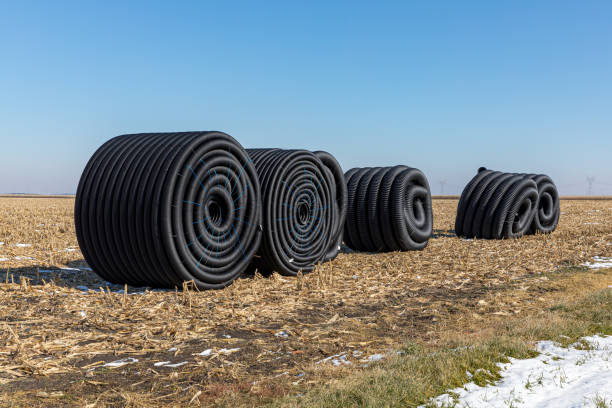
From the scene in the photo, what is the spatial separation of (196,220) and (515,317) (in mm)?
5080

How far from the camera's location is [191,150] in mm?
8445

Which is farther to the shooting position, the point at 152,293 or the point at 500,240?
the point at 500,240

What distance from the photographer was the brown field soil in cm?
464

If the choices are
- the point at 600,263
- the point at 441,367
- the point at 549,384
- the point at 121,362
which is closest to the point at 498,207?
the point at 600,263

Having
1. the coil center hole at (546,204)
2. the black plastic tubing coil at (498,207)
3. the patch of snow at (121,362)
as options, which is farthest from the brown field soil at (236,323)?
the coil center hole at (546,204)

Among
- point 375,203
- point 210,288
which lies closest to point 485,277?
point 375,203

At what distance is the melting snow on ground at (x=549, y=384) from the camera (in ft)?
14.1

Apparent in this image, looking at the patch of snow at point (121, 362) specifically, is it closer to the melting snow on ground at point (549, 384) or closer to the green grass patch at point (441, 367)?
the green grass patch at point (441, 367)

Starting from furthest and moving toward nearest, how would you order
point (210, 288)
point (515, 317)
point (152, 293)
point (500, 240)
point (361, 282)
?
point (500, 240)
point (361, 282)
point (210, 288)
point (152, 293)
point (515, 317)

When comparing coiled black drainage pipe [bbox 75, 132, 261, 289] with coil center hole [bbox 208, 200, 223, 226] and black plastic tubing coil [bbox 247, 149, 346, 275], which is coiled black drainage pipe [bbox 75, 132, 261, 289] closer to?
coil center hole [bbox 208, 200, 223, 226]

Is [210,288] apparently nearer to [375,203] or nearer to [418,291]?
[418,291]

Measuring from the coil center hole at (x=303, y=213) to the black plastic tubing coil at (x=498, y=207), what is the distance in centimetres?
747

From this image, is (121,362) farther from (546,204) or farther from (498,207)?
(546,204)

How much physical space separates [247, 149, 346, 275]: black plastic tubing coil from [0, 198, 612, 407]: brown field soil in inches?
18.4
